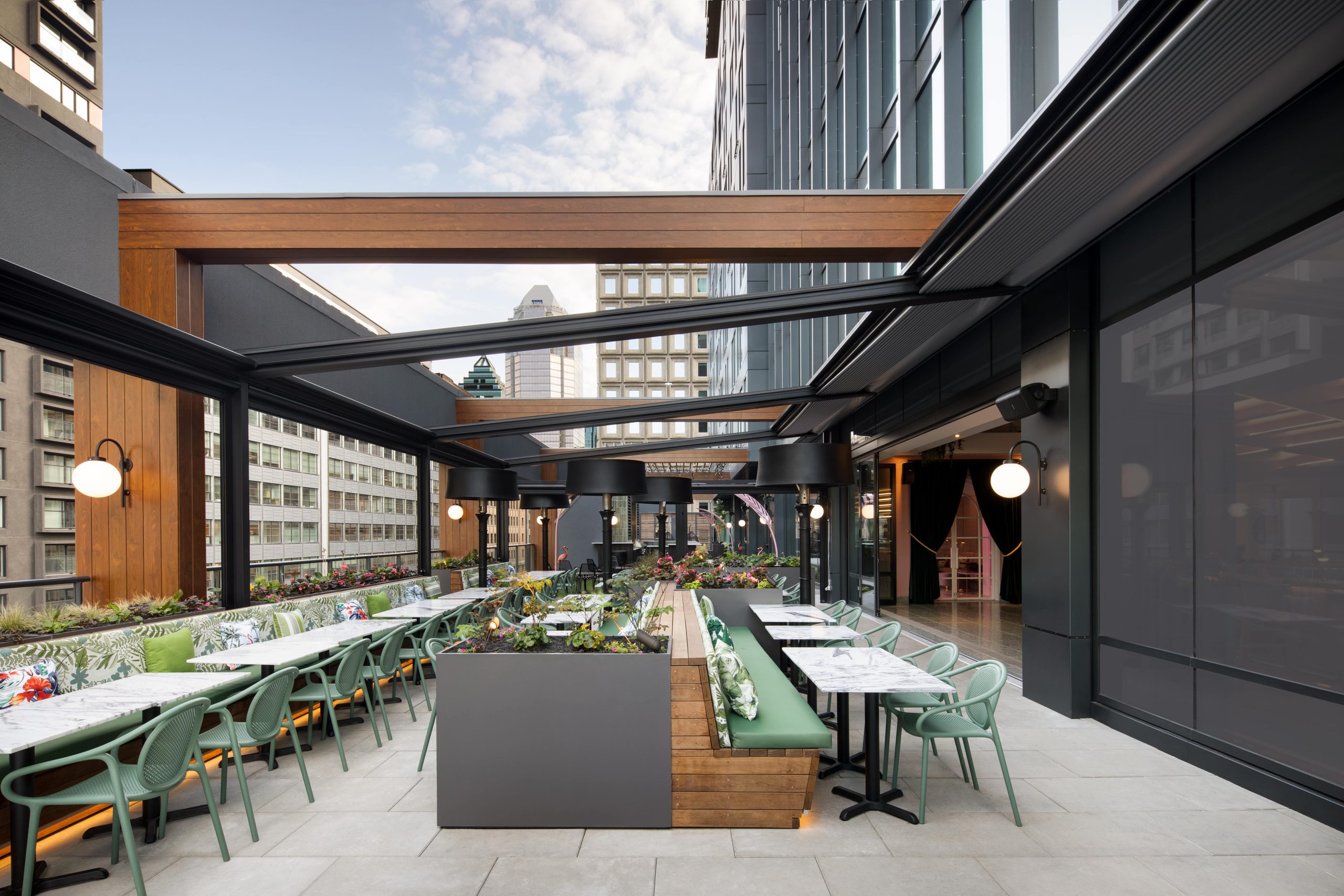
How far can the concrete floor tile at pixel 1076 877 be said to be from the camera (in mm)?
2934

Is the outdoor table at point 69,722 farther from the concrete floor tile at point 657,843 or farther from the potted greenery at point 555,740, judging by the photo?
the concrete floor tile at point 657,843

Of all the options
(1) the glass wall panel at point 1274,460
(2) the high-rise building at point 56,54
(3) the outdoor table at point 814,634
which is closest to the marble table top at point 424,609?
(3) the outdoor table at point 814,634

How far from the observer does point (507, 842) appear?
Answer: 3430 millimetres

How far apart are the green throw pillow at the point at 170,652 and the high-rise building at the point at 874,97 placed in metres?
6.54

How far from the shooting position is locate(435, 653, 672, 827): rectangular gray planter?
11.7 ft

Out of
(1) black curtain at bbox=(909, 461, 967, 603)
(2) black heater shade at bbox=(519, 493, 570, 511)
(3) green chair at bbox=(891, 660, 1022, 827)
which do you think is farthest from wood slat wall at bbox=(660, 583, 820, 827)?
(1) black curtain at bbox=(909, 461, 967, 603)

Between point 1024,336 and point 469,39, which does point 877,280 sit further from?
point 469,39

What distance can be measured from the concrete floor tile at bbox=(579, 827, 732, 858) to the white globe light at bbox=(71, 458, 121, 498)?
4252 millimetres

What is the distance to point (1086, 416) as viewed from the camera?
5504 mm

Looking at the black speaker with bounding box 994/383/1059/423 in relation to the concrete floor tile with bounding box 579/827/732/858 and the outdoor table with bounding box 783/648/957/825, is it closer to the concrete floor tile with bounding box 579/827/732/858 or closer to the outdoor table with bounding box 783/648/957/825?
the outdoor table with bounding box 783/648/957/825

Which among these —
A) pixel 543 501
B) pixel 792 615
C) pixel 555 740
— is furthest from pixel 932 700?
pixel 543 501

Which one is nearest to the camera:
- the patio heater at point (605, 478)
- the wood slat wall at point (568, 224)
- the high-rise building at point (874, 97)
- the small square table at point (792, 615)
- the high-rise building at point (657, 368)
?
the high-rise building at point (874, 97)

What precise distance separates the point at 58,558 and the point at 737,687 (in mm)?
21225

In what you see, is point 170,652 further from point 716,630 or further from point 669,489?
point 669,489
